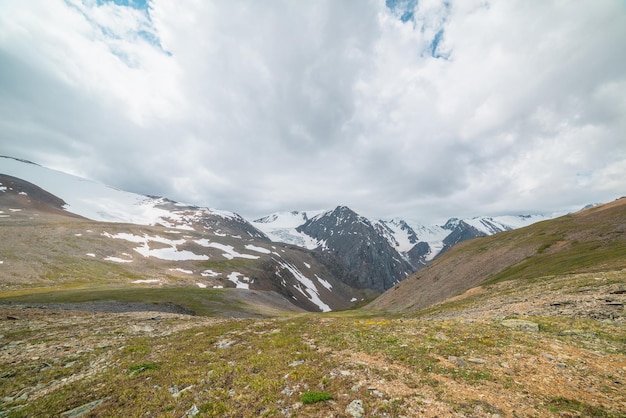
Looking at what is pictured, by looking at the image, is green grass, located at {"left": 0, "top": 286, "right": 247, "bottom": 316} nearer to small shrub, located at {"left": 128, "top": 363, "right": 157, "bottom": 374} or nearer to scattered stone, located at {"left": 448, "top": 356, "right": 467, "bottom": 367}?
small shrub, located at {"left": 128, "top": 363, "right": 157, "bottom": 374}

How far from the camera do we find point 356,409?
1005cm

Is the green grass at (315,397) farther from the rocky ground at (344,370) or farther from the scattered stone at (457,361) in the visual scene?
the scattered stone at (457,361)

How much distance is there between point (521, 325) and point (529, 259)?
161ft

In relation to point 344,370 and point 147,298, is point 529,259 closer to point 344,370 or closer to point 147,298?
point 344,370

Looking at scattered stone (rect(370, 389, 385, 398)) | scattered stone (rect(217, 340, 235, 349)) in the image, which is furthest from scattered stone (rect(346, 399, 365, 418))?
Answer: scattered stone (rect(217, 340, 235, 349))

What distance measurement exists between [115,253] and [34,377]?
137394 mm

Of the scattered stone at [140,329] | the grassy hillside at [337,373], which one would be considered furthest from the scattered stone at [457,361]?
the scattered stone at [140,329]

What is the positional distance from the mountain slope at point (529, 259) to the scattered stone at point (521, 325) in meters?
24.3

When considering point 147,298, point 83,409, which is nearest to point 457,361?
point 83,409

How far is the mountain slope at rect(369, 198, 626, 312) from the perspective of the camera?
43531 millimetres

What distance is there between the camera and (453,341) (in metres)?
16.8

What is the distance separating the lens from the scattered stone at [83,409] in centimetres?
1173

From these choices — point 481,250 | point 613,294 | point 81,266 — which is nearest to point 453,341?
point 613,294

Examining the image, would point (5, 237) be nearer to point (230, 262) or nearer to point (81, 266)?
point (81, 266)
